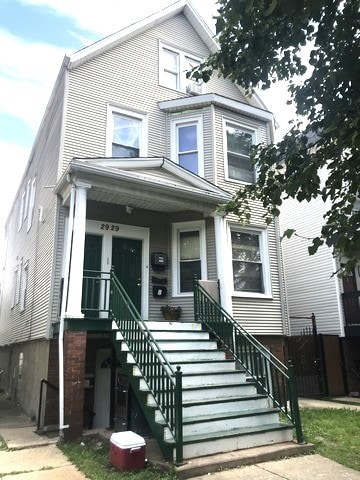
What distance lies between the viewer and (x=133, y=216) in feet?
34.0

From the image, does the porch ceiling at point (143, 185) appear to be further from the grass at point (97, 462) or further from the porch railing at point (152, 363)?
the grass at point (97, 462)

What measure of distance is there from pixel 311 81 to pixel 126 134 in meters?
6.54

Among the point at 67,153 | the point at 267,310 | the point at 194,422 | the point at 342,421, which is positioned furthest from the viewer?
the point at 267,310

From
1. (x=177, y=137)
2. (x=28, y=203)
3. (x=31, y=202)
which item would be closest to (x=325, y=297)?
(x=177, y=137)

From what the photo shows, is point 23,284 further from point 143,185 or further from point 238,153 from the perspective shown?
point 238,153

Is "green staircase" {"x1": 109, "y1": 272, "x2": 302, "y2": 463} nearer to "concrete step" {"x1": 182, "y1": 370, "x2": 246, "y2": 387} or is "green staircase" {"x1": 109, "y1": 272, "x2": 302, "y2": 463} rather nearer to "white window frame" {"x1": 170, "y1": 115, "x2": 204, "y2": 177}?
"concrete step" {"x1": 182, "y1": 370, "x2": 246, "y2": 387}

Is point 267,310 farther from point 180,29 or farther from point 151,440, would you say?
point 180,29

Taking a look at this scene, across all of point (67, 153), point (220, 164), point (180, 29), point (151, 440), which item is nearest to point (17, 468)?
point (151, 440)

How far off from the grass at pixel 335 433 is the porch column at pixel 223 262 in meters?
2.93

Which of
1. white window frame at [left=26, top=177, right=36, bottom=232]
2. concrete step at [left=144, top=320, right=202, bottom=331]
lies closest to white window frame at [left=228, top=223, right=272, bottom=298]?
concrete step at [left=144, top=320, right=202, bottom=331]

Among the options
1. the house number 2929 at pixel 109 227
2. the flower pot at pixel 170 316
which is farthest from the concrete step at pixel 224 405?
the house number 2929 at pixel 109 227

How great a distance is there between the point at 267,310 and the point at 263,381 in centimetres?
387

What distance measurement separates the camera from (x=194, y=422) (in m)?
5.75

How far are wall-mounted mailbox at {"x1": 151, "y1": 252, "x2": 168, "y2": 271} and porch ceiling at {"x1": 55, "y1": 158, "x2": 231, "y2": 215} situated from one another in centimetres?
119
